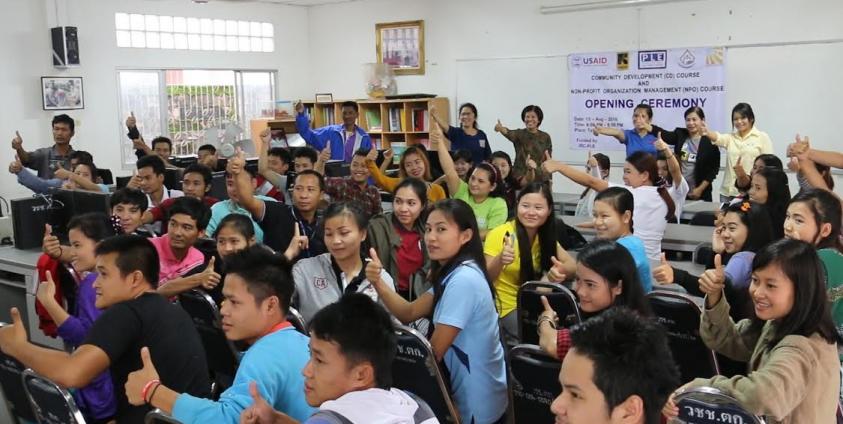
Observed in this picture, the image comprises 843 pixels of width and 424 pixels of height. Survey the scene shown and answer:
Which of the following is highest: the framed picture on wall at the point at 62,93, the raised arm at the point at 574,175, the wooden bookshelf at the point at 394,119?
the framed picture on wall at the point at 62,93

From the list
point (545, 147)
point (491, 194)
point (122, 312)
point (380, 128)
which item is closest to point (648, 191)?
point (491, 194)

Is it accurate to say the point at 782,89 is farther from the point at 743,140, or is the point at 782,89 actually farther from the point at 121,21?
the point at 121,21

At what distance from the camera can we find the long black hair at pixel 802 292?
2.04 meters

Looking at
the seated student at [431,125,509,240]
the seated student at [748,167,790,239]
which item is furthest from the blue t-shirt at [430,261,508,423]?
the seated student at [748,167,790,239]

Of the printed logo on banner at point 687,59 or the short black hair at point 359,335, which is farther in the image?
the printed logo on banner at point 687,59

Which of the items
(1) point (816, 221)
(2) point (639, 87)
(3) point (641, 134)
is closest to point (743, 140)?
(3) point (641, 134)

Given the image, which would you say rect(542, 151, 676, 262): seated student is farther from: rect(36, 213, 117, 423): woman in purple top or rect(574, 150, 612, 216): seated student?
rect(36, 213, 117, 423): woman in purple top

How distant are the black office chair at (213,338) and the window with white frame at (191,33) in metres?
6.94

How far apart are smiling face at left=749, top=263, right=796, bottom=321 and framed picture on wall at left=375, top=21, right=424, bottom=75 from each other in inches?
334

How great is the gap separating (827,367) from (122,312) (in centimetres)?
200

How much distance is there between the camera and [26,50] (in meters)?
8.41

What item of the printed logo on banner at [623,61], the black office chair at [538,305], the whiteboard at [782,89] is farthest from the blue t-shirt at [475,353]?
the printed logo on banner at [623,61]

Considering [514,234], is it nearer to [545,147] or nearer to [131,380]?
[131,380]

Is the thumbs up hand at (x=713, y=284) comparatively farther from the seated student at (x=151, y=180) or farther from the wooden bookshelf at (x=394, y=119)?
the wooden bookshelf at (x=394, y=119)
